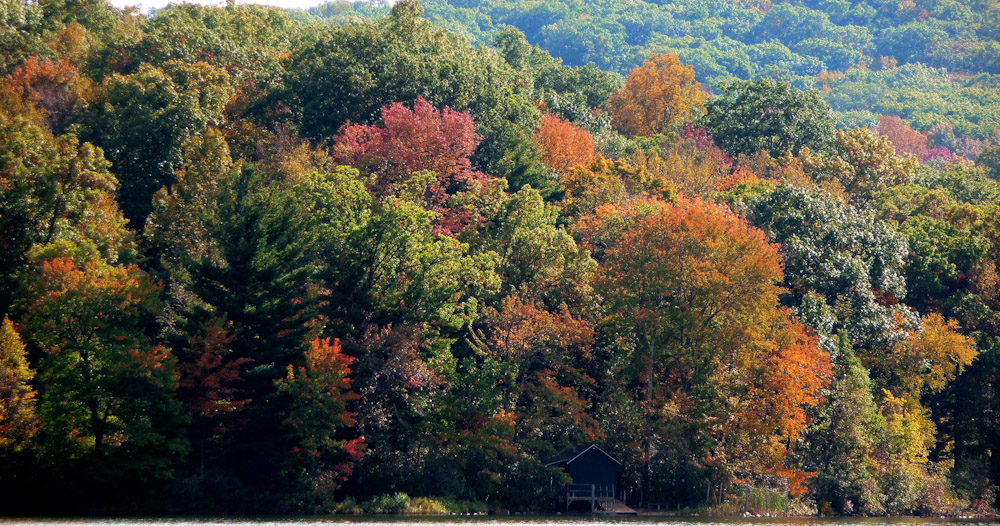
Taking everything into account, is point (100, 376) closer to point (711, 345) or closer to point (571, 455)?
point (571, 455)

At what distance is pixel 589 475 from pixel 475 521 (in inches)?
403

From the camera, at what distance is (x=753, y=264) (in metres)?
56.0

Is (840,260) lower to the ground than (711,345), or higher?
higher

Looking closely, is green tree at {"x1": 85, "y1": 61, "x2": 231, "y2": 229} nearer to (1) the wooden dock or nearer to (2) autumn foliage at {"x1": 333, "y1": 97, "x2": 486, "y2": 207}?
(2) autumn foliage at {"x1": 333, "y1": 97, "x2": 486, "y2": 207}

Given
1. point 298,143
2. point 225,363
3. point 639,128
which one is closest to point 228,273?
point 225,363

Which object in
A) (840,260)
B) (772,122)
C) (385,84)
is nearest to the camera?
(840,260)

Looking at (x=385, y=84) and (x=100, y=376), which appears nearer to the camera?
(x=100, y=376)

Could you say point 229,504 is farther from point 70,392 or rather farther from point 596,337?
point 596,337

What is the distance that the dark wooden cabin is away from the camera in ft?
176

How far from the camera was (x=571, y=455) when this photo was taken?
53.8m

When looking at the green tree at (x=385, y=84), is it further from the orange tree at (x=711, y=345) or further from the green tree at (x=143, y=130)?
the orange tree at (x=711, y=345)

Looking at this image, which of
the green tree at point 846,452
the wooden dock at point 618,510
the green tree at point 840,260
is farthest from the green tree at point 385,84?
the green tree at point 846,452

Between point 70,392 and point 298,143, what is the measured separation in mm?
→ 25582

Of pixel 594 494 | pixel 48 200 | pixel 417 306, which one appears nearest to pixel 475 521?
pixel 594 494
